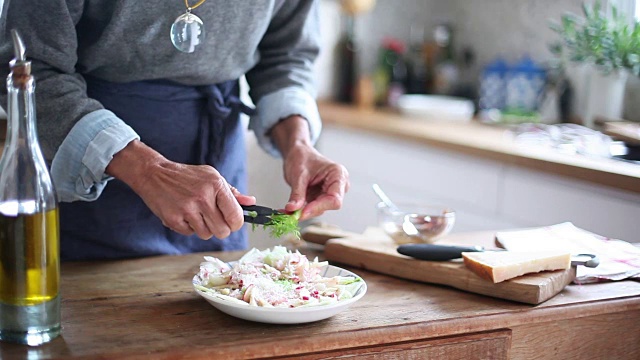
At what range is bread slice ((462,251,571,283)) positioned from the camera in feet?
3.98

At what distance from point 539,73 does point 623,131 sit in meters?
0.97

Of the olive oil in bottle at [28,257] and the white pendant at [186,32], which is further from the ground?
the white pendant at [186,32]

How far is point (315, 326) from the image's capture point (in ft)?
3.52

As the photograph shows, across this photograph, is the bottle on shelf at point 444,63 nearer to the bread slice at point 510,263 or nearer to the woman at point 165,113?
the woman at point 165,113

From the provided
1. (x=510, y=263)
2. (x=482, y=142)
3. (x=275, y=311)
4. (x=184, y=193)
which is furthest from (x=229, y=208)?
(x=482, y=142)

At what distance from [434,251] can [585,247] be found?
30 centimetres

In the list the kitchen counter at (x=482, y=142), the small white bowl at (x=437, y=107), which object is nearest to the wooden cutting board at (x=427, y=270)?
the kitchen counter at (x=482, y=142)

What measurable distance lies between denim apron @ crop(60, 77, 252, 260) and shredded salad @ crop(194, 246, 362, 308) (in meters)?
0.35

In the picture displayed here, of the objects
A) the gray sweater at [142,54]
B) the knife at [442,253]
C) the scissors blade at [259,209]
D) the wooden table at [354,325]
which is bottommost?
the wooden table at [354,325]

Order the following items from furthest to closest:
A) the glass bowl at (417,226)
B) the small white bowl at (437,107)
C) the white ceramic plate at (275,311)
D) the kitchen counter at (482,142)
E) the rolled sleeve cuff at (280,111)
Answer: the small white bowl at (437,107), the kitchen counter at (482,142), the rolled sleeve cuff at (280,111), the glass bowl at (417,226), the white ceramic plate at (275,311)

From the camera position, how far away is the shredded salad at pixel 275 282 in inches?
42.7

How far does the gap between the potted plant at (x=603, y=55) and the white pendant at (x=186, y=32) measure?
132cm

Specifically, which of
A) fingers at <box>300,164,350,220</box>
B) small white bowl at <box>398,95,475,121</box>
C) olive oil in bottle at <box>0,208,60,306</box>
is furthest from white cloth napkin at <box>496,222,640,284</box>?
small white bowl at <box>398,95,475,121</box>

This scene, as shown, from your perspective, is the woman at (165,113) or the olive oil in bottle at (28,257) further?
the woman at (165,113)
